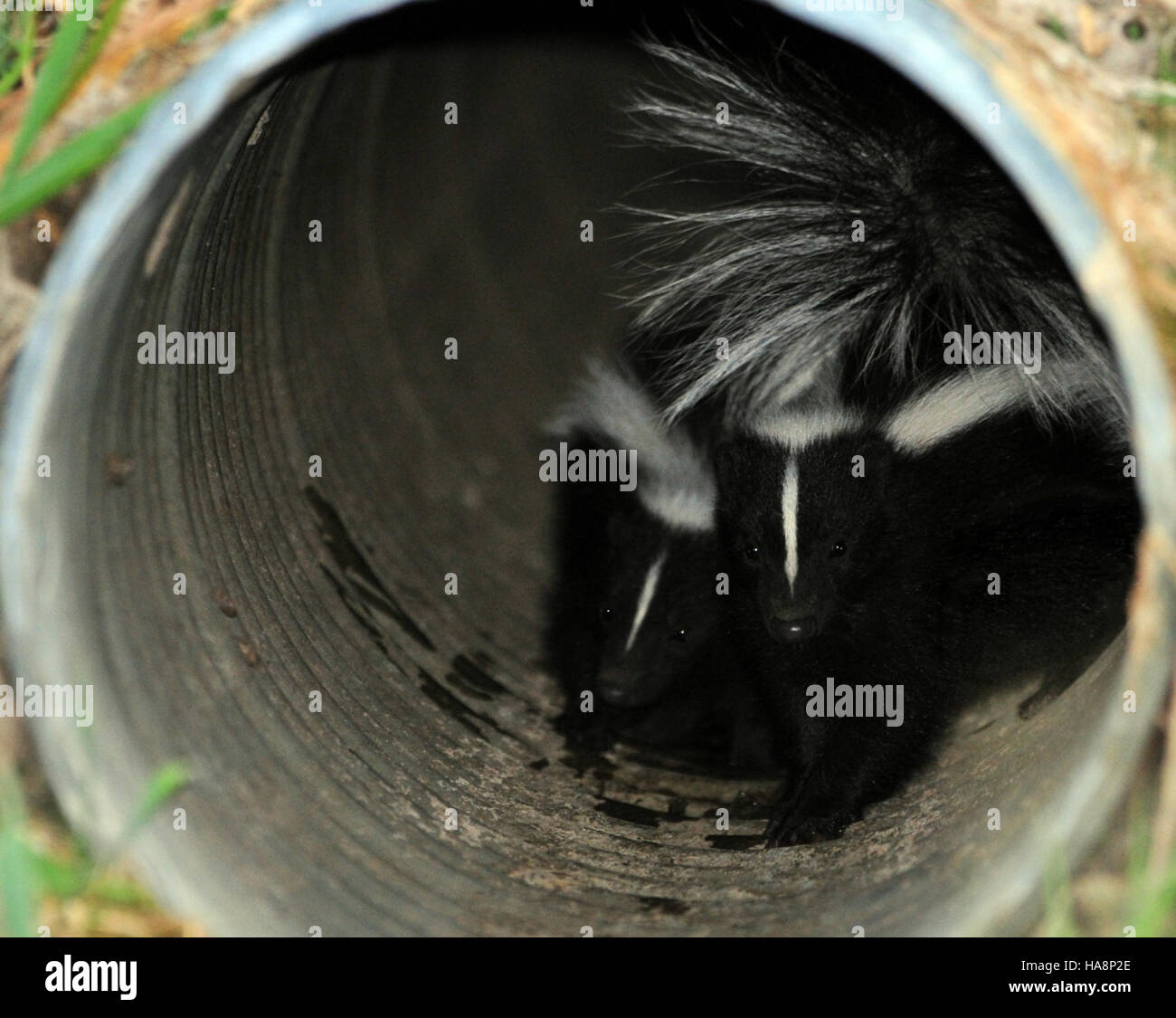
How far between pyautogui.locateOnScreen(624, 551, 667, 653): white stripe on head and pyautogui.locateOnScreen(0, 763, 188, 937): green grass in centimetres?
206

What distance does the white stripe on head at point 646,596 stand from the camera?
4.80 meters

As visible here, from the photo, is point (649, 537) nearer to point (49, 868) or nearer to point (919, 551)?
point (919, 551)

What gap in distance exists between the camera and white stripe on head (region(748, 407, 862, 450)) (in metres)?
4.37

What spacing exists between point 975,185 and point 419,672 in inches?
94.7

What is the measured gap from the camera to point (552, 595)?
549 centimetres

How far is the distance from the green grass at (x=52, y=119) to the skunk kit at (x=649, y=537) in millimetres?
167

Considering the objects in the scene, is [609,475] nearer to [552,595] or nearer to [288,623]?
[552,595]

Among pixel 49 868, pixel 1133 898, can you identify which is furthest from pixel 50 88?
pixel 1133 898

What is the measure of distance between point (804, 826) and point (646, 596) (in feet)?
3.40
